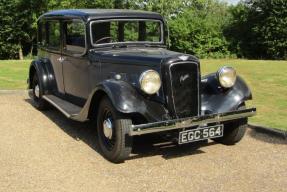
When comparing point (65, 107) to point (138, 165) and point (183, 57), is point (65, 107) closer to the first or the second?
point (138, 165)

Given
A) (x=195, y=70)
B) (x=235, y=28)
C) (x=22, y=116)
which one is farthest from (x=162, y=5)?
(x=195, y=70)

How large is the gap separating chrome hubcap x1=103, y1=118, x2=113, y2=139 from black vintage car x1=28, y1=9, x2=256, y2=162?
1 cm

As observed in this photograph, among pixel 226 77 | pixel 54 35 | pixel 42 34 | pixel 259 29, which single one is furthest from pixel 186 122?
pixel 259 29

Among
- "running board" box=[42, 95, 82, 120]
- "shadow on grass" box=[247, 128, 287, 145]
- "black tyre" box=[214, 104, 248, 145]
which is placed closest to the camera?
"black tyre" box=[214, 104, 248, 145]

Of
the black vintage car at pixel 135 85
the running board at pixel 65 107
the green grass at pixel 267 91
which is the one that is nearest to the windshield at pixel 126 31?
the black vintage car at pixel 135 85

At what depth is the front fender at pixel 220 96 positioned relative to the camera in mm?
6156

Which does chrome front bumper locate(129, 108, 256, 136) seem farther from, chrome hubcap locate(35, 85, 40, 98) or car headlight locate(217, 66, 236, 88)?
chrome hubcap locate(35, 85, 40, 98)

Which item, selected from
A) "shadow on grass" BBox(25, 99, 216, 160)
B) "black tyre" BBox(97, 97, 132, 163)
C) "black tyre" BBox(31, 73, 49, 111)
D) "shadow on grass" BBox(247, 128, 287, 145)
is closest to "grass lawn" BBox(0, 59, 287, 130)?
"shadow on grass" BBox(247, 128, 287, 145)

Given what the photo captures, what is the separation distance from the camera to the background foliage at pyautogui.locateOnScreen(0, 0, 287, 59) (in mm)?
24344

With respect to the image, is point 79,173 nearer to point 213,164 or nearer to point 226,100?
point 213,164

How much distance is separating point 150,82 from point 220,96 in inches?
49.1

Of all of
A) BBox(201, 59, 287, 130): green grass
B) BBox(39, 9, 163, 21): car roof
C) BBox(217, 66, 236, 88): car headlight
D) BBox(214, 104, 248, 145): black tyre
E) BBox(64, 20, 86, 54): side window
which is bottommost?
BBox(201, 59, 287, 130): green grass

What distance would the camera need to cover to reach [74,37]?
721 centimetres

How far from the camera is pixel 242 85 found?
6.38 metres
